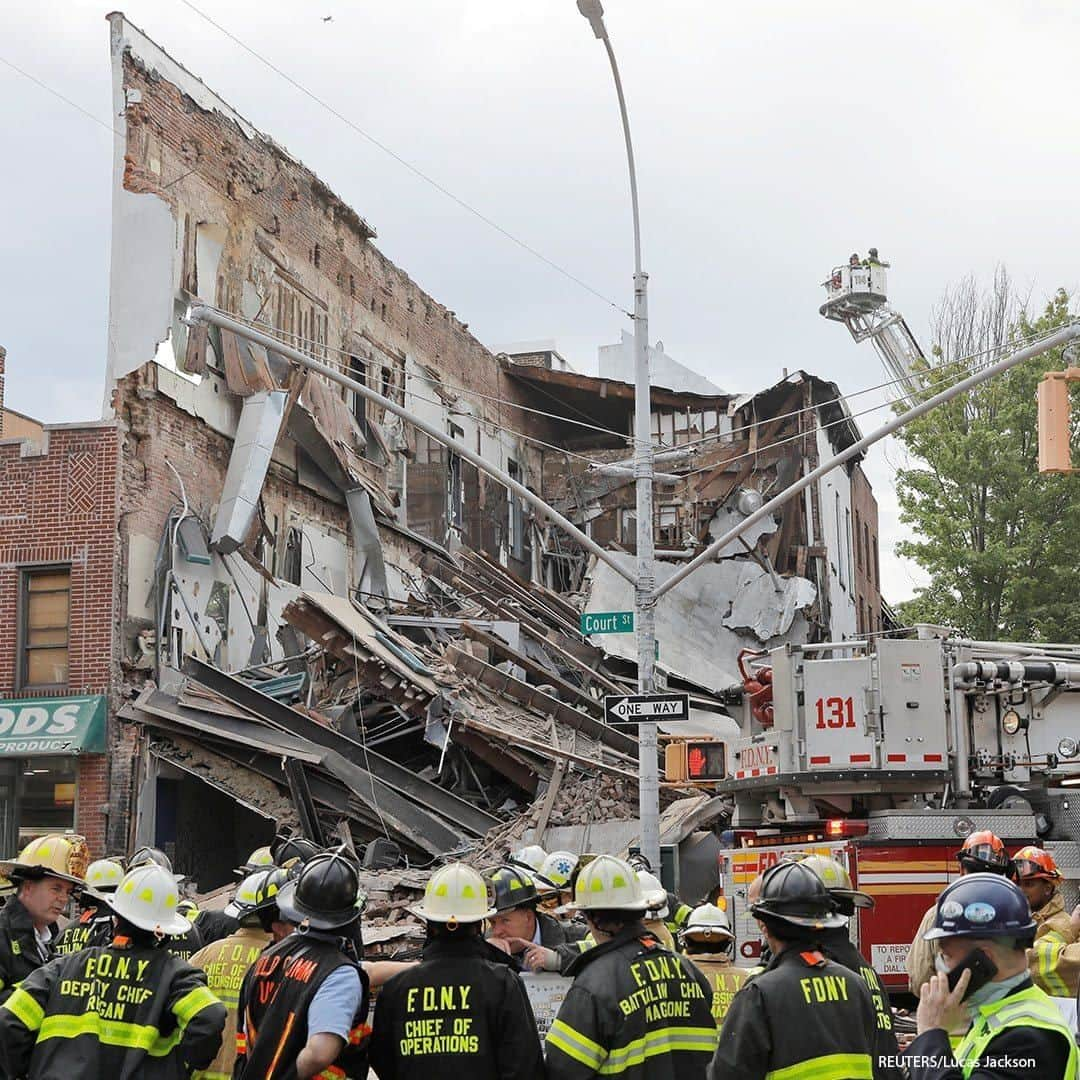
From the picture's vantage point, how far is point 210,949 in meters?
6.84

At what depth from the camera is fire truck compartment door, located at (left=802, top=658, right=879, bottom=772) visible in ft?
41.4

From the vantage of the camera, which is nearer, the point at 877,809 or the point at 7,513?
the point at 877,809

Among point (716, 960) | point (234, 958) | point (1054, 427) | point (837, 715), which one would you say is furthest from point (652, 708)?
point (234, 958)

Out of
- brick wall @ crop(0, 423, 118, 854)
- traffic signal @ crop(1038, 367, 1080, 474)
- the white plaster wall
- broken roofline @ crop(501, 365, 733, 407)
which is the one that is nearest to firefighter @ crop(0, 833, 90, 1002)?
traffic signal @ crop(1038, 367, 1080, 474)

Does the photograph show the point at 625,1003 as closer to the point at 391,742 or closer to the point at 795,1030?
the point at 795,1030

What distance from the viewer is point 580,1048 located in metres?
5.11

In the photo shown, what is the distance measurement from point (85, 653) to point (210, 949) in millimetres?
15928

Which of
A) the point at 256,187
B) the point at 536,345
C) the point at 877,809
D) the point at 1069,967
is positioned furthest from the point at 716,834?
the point at 536,345

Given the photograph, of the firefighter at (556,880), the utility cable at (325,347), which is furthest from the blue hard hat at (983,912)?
the utility cable at (325,347)

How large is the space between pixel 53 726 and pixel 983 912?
766 inches

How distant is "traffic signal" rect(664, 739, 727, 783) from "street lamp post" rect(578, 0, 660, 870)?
33 cm

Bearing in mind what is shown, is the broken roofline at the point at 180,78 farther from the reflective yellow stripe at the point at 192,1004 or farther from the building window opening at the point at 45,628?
the reflective yellow stripe at the point at 192,1004

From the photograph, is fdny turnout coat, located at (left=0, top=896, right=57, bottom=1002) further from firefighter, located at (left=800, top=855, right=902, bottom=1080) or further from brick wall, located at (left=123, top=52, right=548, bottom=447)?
brick wall, located at (left=123, top=52, right=548, bottom=447)

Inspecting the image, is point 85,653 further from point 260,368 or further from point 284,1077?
point 284,1077
